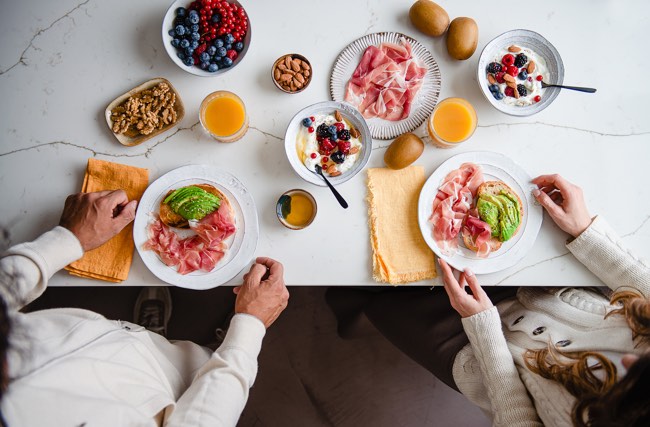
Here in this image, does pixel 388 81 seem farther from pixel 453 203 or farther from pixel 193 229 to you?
pixel 193 229

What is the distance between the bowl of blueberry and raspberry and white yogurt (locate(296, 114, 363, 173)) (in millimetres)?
317

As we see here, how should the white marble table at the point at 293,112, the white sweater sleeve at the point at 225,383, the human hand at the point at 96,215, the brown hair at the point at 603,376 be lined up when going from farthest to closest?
the white marble table at the point at 293,112, the human hand at the point at 96,215, the white sweater sleeve at the point at 225,383, the brown hair at the point at 603,376

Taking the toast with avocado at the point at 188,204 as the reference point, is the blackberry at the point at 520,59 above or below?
above

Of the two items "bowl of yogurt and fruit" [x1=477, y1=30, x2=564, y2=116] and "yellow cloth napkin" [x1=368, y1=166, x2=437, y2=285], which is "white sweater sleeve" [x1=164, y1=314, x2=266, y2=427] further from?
"bowl of yogurt and fruit" [x1=477, y1=30, x2=564, y2=116]

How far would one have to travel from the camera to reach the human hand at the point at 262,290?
1360mm

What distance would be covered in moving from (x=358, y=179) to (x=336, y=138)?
16cm

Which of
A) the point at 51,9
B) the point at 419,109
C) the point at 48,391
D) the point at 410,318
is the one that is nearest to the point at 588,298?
the point at 410,318

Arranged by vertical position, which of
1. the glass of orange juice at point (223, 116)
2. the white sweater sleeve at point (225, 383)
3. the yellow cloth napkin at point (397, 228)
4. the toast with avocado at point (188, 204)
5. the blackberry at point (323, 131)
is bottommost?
the white sweater sleeve at point (225, 383)

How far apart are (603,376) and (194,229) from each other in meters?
1.20

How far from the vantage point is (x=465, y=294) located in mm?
1390

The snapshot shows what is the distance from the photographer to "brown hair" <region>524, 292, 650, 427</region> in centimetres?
98

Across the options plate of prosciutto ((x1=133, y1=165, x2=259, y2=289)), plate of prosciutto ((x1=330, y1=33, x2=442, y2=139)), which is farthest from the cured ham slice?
plate of prosciutto ((x1=133, y1=165, x2=259, y2=289))

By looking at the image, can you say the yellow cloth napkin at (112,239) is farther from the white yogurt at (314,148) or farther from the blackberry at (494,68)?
the blackberry at (494,68)

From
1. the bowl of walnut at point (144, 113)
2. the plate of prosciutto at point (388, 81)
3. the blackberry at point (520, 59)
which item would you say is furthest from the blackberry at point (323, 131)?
the blackberry at point (520, 59)
